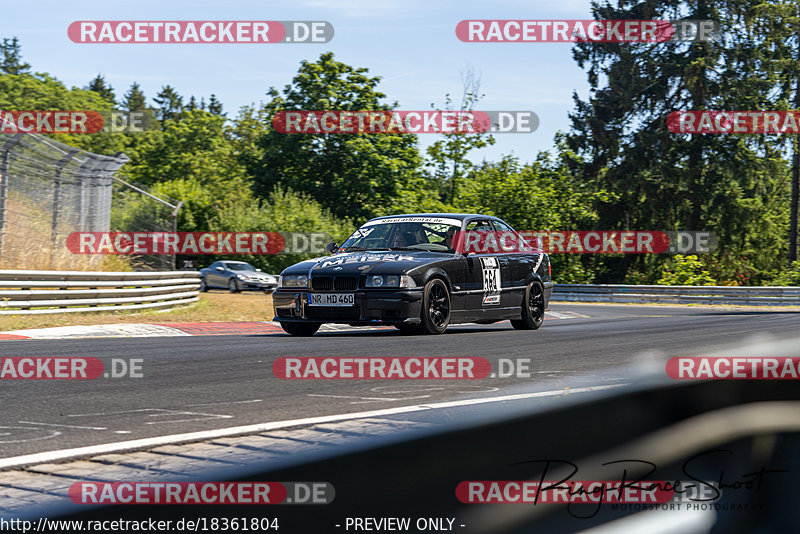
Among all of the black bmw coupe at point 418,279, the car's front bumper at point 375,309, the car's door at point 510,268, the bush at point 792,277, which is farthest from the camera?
the bush at point 792,277

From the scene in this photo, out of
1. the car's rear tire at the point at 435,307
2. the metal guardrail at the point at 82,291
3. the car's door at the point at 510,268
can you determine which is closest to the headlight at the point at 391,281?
the car's rear tire at the point at 435,307

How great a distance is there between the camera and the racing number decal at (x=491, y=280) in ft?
40.7

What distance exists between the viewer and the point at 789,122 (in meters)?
45.1

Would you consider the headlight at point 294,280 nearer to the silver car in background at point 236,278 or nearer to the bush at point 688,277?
the silver car in background at point 236,278

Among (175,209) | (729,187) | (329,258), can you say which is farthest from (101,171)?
(729,187)

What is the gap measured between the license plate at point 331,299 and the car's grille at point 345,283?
9cm

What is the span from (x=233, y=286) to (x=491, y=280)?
24583mm

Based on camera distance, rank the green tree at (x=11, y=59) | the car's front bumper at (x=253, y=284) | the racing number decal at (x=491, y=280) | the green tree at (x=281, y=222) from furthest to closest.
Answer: the green tree at (x=11, y=59) < the green tree at (x=281, y=222) < the car's front bumper at (x=253, y=284) < the racing number decal at (x=491, y=280)

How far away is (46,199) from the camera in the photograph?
17.4 m

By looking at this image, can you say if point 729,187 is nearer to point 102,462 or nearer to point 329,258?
point 329,258

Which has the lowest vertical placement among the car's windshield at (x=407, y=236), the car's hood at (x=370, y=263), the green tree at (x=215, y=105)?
the car's hood at (x=370, y=263)

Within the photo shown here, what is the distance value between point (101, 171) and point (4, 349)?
1116 cm

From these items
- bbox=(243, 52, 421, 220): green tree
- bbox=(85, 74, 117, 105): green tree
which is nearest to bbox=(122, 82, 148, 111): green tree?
bbox=(85, 74, 117, 105): green tree

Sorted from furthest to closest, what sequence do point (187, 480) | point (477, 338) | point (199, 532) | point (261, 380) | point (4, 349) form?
1. point (477, 338)
2. point (4, 349)
3. point (261, 380)
4. point (187, 480)
5. point (199, 532)
